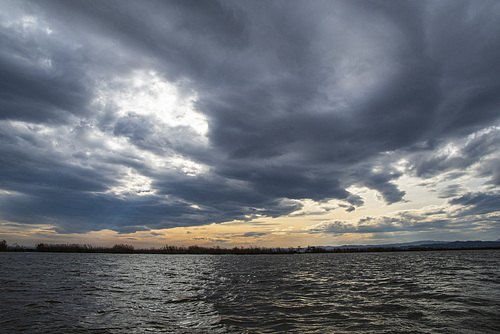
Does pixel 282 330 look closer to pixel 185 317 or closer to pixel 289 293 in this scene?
pixel 185 317

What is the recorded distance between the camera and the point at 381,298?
17.7 m

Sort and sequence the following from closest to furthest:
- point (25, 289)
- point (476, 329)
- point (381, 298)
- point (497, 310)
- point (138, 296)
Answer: point (476, 329), point (497, 310), point (381, 298), point (138, 296), point (25, 289)

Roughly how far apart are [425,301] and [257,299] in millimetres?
10149

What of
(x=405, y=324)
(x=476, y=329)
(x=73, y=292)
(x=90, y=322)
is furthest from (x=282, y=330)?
(x=73, y=292)

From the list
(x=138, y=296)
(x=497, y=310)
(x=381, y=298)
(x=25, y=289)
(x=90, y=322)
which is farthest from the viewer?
(x=25, y=289)

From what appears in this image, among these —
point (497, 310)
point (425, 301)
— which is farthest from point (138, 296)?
point (497, 310)

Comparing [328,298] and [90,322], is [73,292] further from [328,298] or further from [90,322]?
[328,298]

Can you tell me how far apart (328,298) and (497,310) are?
8499mm

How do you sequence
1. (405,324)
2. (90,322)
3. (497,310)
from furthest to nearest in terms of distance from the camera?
(497,310)
(90,322)
(405,324)

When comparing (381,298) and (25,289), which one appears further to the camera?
(25,289)

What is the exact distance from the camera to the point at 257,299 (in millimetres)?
18312

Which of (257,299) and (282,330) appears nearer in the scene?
(282,330)

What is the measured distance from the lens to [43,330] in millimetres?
→ 11203

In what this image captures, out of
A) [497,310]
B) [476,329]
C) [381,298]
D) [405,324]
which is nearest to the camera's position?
[476,329]
